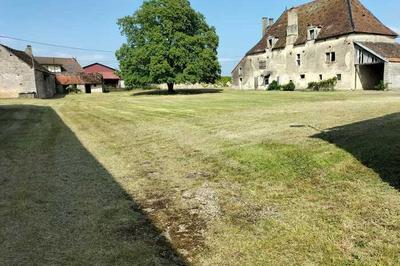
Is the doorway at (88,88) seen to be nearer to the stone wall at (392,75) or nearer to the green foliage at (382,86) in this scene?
the green foliage at (382,86)

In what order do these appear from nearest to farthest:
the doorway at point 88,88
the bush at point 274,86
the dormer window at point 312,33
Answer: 1. the dormer window at point 312,33
2. the bush at point 274,86
3. the doorway at point 88,88

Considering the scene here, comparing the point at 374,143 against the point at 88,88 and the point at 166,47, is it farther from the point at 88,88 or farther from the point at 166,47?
the point at 88,88

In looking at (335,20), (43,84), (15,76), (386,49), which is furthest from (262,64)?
(15,76)

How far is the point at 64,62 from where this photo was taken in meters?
85.9

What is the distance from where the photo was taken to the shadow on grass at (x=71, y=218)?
431cm

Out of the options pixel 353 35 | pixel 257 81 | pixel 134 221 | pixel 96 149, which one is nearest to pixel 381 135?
pixel 134 221

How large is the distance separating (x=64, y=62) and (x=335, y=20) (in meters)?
62.6

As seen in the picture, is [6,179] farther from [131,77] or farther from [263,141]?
[131,77]

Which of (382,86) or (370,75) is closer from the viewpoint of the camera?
(382,86)

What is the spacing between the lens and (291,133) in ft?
35.6

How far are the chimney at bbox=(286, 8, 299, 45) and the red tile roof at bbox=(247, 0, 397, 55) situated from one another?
50 cm

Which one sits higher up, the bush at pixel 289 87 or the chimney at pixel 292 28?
the chimney at pixel 292 28

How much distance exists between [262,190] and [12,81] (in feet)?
144

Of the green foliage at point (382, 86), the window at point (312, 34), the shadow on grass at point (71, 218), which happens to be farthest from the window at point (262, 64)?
the shadow on grass at point (71, 218)
